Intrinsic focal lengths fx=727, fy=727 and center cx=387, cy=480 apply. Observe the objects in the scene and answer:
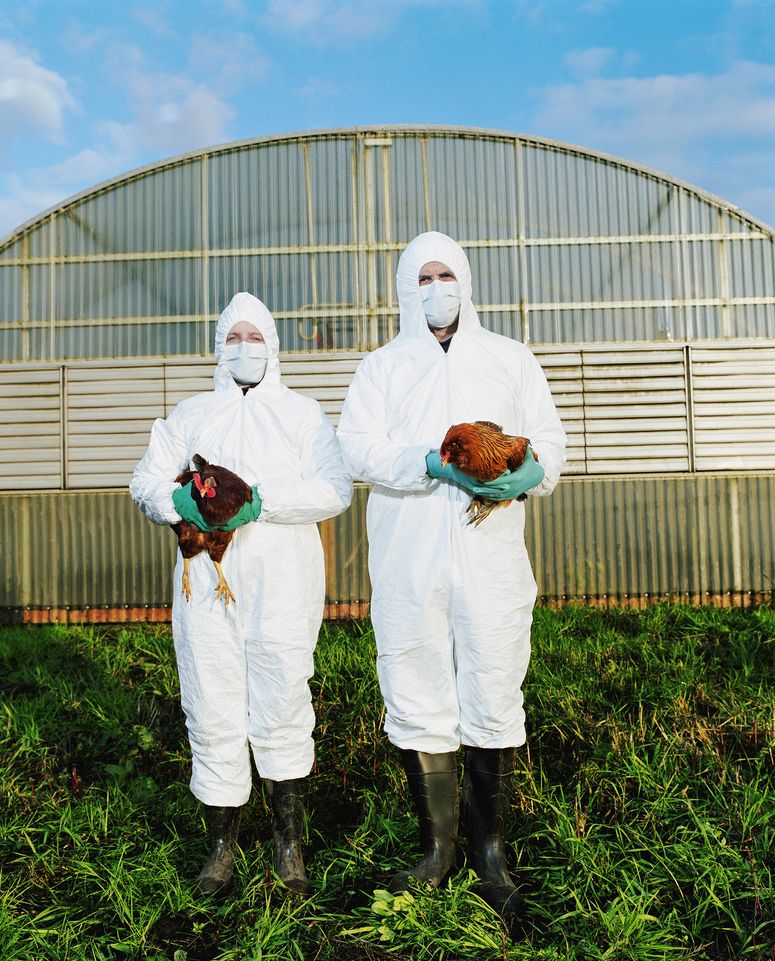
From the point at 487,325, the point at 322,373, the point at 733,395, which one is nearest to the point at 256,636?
the point at 322,373

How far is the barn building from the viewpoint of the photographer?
251 inches

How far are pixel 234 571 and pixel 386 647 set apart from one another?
599 millimetres

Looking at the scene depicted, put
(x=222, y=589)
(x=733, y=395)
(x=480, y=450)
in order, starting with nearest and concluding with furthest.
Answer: (x=480, y=450) < (x=222, y=589) < (x=733, y=395)

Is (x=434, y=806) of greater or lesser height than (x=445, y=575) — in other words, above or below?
below

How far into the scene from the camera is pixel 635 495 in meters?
6.38

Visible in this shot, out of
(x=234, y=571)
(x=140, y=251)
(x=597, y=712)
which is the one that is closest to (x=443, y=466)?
(x=234, y=571)

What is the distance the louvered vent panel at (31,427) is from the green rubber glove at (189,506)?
452 centimetres

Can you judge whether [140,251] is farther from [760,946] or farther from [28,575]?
[760,946]

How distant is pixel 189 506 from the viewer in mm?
2486

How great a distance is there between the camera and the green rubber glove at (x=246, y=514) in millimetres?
2470

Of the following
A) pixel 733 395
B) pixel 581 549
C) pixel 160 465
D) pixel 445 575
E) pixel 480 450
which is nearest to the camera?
pixel 480 450

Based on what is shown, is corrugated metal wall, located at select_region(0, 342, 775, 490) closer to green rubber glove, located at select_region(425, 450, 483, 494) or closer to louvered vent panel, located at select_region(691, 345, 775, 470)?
louvered vent panel, located at select_region(691, 345, 775, 470)

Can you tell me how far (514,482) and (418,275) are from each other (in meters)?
0.85

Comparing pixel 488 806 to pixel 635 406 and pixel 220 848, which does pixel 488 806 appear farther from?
pixel 635 406
